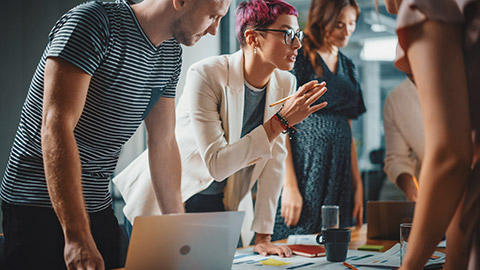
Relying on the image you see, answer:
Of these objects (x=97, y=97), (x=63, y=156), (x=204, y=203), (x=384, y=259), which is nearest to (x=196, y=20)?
(x=97, y=97)

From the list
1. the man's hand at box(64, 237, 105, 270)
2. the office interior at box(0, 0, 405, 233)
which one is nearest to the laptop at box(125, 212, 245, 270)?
the man's hand at box(64, 237, 105, 270)

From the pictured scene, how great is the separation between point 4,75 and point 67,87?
430 millimetres

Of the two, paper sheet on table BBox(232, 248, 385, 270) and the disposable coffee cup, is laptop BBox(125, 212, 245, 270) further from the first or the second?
the disposable coffee cup

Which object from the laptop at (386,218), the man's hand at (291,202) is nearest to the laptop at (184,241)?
the laptop at (386,218)

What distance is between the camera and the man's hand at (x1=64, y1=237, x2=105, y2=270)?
1.20m

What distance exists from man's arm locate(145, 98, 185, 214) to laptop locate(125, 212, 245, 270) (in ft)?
1.84

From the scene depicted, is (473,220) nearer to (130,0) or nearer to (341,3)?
(130,0)

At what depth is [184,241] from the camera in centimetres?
124

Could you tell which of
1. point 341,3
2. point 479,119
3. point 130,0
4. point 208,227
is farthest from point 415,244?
point 341,3

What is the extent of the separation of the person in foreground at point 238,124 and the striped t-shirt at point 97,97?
0.30 meters

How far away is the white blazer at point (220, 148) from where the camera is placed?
195 cm

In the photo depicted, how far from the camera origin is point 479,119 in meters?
0.88

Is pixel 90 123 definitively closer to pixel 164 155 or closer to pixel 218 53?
pixel 164 155

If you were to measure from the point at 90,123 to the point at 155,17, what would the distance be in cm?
43
